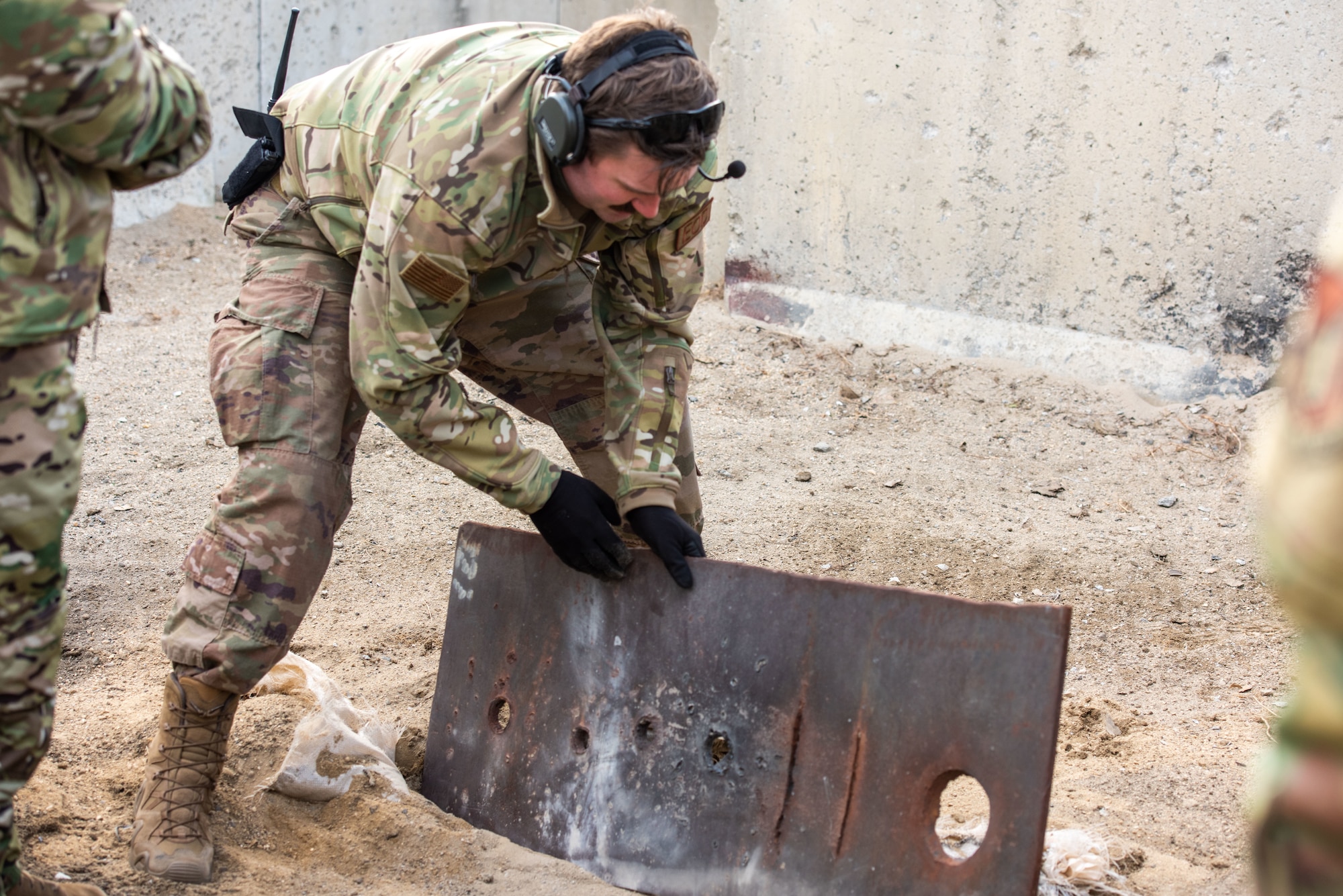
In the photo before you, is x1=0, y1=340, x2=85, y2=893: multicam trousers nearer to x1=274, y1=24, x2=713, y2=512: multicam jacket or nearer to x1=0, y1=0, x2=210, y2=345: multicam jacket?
x1=0, y1=0, x2=210, y2=345: multicam jacket

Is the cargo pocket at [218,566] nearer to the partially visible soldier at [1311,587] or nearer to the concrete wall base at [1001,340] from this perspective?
the partially visible soldier at [1311,587]

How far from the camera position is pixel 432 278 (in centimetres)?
198

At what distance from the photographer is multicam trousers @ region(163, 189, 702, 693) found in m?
2.09

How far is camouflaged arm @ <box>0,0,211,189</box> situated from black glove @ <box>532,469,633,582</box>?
91 centimetres

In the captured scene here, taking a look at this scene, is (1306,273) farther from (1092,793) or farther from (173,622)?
(173,622)

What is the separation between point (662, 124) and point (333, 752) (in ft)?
4.43

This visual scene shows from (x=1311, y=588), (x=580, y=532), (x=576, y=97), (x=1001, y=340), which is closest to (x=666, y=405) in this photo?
(x=580, y=532)

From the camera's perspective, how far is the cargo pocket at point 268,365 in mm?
2146

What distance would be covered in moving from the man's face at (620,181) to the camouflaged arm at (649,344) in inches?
10.1

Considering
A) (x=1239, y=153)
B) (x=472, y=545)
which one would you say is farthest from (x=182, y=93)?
(x=1239, y=153)

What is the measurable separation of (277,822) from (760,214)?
147 inches

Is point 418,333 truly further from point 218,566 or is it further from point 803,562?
point 803,562

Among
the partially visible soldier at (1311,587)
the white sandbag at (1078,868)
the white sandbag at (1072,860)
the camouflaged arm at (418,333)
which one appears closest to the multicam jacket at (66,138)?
the camouflaged arm at (418,333)

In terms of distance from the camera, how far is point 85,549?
3453 millimetres
